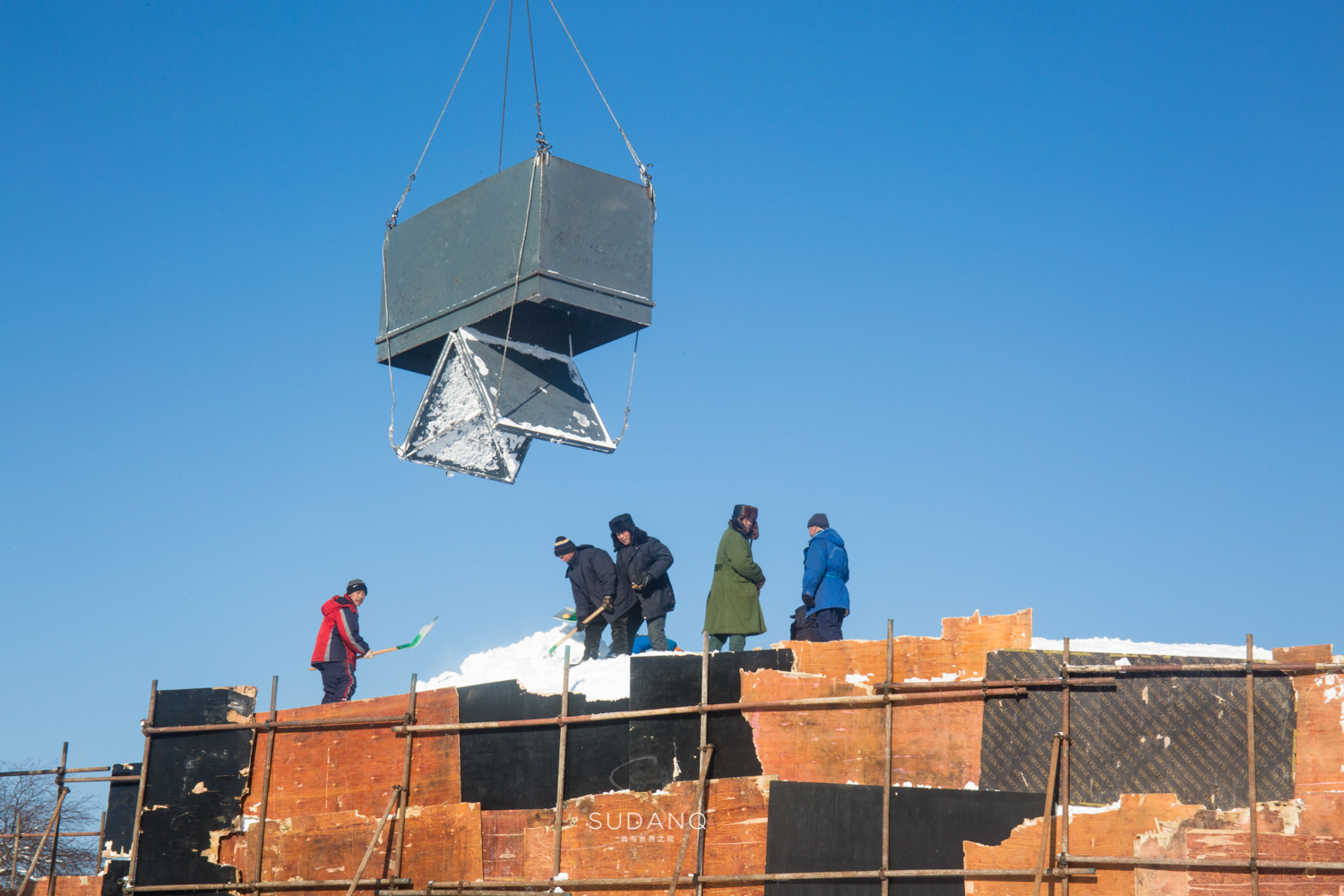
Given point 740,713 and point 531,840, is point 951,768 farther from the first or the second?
point 531,840

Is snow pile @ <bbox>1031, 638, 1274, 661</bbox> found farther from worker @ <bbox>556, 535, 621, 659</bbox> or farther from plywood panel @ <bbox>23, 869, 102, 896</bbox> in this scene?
plywood panel @ <bbox>23, 869, 102, 896</bbox>

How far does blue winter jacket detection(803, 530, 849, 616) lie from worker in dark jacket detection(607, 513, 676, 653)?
58.5 inches

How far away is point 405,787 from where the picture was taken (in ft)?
48.1

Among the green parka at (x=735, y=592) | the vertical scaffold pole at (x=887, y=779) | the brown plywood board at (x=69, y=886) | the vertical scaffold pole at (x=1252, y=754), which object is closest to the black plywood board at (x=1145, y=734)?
the vertical scaffold pole at (x=1252, y=754)

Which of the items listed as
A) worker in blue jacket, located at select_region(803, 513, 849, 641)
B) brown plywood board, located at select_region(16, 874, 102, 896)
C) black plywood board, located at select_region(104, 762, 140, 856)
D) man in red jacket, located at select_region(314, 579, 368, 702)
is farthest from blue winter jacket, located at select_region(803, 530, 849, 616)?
brown plywood board, located at select_region(16, 874, 102, 896)

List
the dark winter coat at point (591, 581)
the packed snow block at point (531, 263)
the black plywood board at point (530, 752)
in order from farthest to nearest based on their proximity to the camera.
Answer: the dark winter coat at point (591, 581) < the packed snow block at point (531, 263) < the black plywood board at point (530, 752)

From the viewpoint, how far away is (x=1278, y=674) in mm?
11828

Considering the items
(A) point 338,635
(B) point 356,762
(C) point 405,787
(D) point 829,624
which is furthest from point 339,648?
(D) point 829,624

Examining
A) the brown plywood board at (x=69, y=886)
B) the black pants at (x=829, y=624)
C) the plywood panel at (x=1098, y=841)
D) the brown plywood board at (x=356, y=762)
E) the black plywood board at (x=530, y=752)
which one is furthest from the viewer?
the brown plywood board at (x=69, y=886)

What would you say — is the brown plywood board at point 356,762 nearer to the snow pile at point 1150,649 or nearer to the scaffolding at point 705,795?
the scaffolding at point 705,795

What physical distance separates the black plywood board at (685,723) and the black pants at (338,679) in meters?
3.79

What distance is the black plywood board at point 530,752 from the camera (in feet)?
45.8

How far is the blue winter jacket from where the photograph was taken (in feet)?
47.1

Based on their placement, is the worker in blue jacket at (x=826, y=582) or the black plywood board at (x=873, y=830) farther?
the worker in blue jacket at (x=826, y=582)
